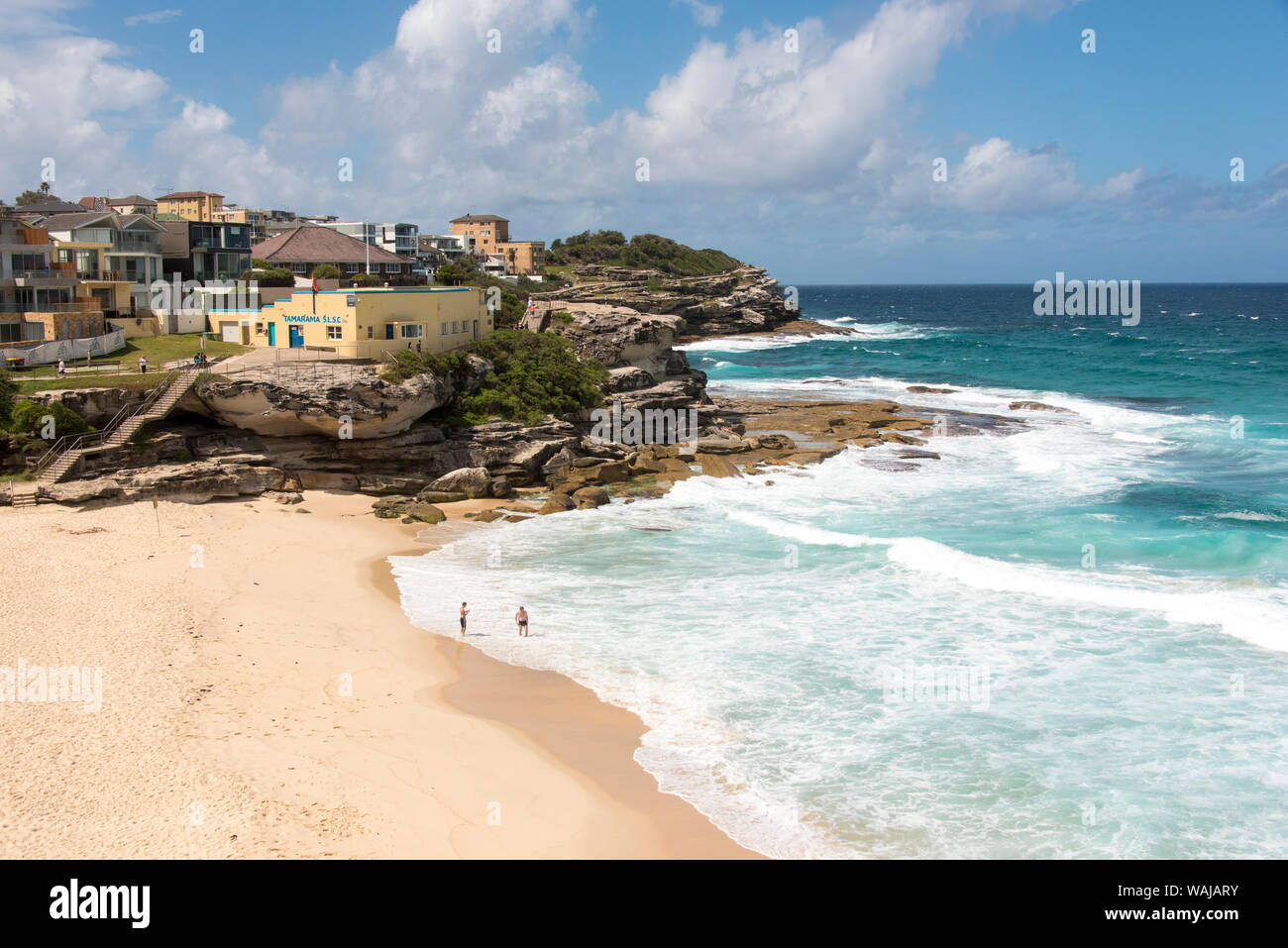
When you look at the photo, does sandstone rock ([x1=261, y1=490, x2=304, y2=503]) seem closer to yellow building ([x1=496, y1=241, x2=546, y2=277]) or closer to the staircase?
the staircase

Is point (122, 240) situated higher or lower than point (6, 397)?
higher

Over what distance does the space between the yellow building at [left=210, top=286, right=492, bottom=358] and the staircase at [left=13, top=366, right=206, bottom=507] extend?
4.91 m

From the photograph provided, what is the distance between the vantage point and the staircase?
2900 centimetres

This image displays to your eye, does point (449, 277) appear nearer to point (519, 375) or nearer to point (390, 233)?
point (519, 375)

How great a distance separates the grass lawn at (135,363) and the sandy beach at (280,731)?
7.20 metres

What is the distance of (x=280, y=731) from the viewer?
17.0m

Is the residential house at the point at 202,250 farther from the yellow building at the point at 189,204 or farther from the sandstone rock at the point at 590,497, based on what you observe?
the yellow building at the point at 189,204

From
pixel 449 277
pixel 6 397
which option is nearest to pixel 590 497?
pixel 6 397
